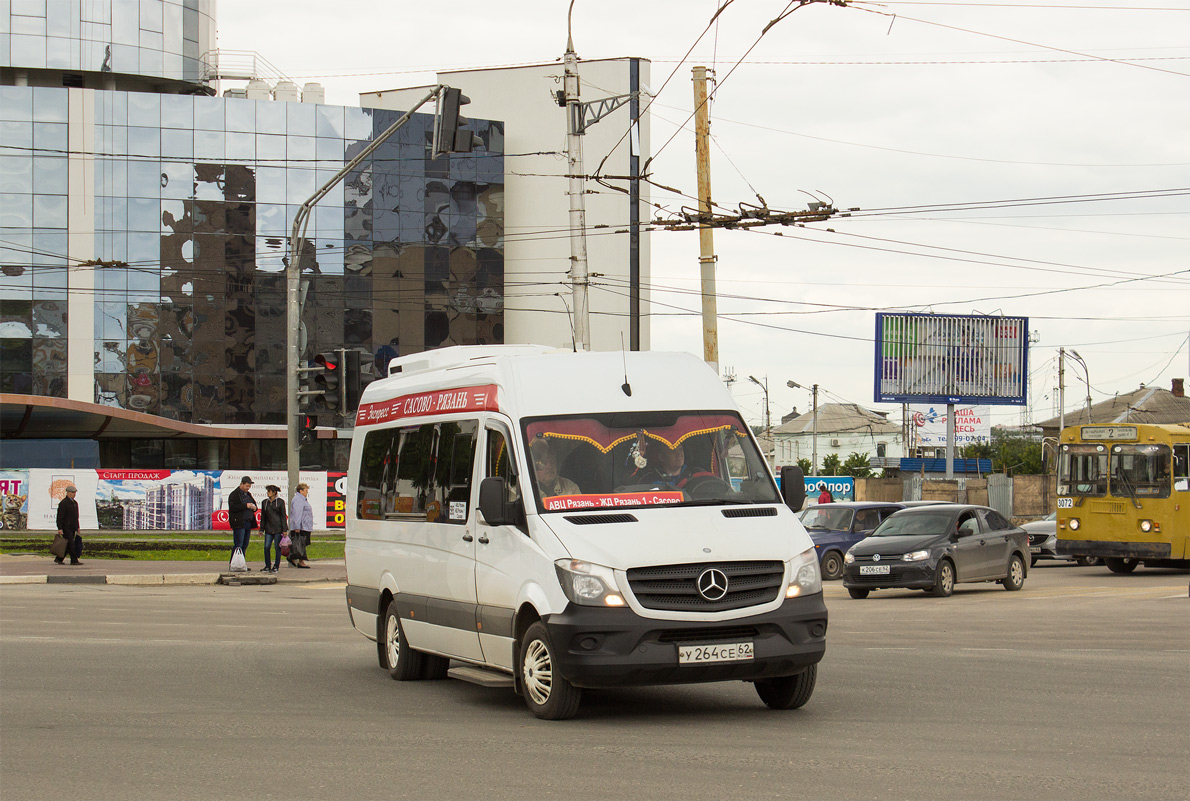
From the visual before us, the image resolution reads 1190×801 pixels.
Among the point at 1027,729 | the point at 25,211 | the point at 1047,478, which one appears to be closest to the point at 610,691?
the point at 1027,729

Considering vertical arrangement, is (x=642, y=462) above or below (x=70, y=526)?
above

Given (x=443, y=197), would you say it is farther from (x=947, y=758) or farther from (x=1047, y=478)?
(x=947, y=758)

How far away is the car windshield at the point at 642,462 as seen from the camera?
30.7 ft

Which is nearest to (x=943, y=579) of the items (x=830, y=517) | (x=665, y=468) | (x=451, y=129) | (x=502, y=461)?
(x=830, y=517)

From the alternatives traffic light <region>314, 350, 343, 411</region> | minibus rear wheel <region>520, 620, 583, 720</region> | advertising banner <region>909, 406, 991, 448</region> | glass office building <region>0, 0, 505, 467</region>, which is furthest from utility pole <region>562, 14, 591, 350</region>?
advertising banner <region>909, 406, 991, 448</region>

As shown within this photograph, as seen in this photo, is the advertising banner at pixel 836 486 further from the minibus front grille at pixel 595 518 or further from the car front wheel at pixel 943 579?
the minibus front grille at pixel 595 518

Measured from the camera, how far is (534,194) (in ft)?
247

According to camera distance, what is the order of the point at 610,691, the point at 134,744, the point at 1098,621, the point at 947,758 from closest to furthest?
the point at 947,758 → the point at 134,744 → the point at 610,691 → the point at 1098,621

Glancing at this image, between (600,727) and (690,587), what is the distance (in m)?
1.11

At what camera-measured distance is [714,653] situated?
875cm

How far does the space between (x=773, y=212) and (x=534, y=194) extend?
5386 centimetres

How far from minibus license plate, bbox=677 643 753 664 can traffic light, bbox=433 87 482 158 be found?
12.1 meters

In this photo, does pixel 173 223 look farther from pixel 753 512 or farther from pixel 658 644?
pixel 658 644

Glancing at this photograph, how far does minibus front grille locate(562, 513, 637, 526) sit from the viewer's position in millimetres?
9023
